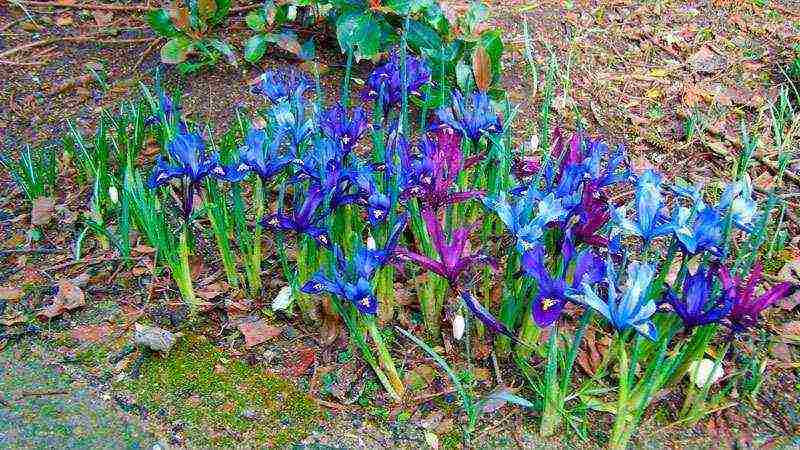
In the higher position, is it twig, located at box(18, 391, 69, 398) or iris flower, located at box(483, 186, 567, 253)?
iris flower, located at box(483, 186, 567, 253)

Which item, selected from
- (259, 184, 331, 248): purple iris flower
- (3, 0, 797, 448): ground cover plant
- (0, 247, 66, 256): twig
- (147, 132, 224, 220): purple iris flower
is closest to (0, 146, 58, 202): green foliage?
(3, 0, 797, 448): ground cover plant

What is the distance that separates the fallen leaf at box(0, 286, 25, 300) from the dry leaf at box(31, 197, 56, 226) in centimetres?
32

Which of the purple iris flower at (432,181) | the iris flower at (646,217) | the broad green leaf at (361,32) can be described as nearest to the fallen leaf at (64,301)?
the purple iris flower at (432,181)

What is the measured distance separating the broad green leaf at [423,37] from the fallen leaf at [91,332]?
1.58 metres

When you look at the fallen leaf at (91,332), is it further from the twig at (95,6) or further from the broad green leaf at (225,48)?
the twig at (95,6)

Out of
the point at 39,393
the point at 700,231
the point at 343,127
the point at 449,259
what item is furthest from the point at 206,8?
the point at 700,231

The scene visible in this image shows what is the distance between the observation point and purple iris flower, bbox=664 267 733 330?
Answer: 1862 mm

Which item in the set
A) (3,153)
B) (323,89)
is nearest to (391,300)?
(323,89)

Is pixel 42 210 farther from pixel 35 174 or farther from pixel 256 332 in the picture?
pixel 256 332

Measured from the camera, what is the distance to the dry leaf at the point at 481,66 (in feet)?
10.5

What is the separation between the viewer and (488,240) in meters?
2.55

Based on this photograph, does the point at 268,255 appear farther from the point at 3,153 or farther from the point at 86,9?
the point at 86,9

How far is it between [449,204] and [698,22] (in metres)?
2.45

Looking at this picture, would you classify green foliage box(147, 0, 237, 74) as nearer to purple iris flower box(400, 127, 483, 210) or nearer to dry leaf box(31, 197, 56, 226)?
dry leaf box(31, 197, 56, 226)
